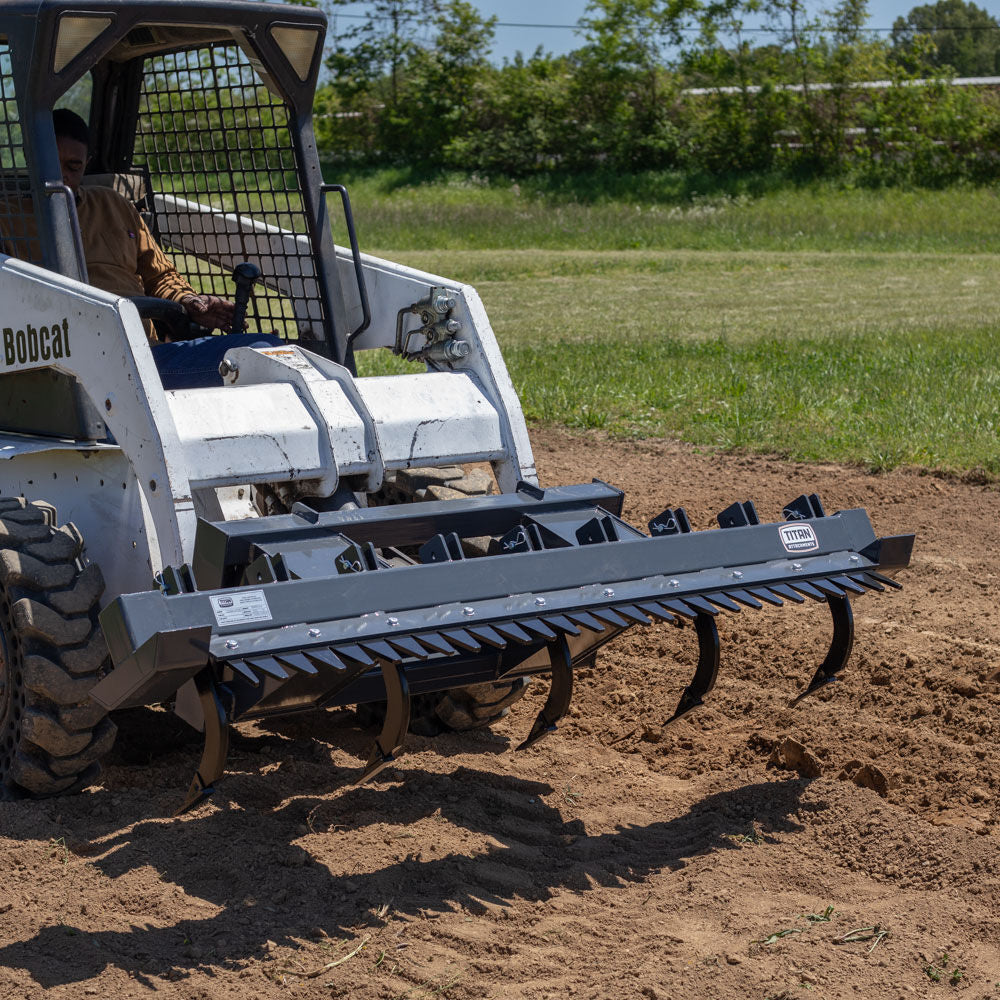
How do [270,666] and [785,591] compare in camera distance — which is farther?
[785,591]

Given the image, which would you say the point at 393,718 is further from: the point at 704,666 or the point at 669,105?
the point at 669,105

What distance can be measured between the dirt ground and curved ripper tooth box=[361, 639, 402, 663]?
26.4 inches

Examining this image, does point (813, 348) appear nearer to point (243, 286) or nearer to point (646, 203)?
point (243, 286)

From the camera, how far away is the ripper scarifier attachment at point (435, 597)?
3.29 m

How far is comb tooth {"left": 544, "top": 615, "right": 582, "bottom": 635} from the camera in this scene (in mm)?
3609

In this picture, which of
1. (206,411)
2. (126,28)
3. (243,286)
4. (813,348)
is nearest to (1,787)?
(206,411)

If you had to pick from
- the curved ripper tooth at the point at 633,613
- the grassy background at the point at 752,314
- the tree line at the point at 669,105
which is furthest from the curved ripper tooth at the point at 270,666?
the tree line at the point at 669,105

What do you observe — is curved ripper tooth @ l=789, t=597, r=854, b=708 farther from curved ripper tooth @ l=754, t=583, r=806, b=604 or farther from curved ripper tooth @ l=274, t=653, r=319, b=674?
curved ripper tooth @ l=274, t=653, r=319, b=674

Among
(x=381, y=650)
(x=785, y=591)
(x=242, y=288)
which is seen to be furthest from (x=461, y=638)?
(x=242, y=288)

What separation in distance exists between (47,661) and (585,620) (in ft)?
4.98

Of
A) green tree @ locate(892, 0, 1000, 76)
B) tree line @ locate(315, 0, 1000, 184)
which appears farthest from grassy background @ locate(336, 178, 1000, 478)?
green tree @ locate(892, 0, 1000, 76)

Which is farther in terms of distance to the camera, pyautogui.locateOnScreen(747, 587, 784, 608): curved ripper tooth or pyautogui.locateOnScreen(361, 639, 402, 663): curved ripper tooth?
pyautogui.locateOnScreen(747, 587, 784, 608): curved ripper tooth

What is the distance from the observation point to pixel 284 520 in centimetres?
388

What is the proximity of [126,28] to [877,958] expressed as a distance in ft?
11.6
